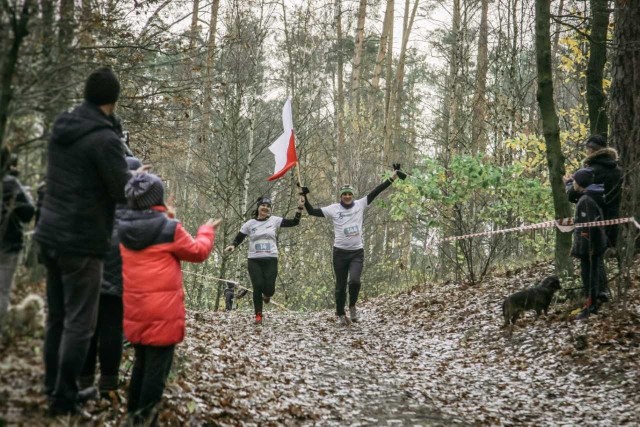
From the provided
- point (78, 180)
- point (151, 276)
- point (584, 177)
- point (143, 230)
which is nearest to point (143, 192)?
point (143, 230)

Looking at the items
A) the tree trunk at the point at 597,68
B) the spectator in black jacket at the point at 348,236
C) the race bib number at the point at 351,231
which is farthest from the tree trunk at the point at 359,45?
the race bib number at the point at 351,231

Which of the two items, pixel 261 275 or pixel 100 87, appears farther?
pixel 261 275

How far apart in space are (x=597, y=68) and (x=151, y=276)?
33.3ft

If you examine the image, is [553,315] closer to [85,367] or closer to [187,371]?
[187,371]

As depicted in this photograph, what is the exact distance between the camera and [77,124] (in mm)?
3918

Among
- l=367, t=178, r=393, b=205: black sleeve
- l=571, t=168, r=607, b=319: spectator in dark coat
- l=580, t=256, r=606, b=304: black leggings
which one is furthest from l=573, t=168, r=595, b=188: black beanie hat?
l=367, t=178, r=393, b=205: black sleeve

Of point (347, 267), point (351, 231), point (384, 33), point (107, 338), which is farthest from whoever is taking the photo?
point (384, 33)

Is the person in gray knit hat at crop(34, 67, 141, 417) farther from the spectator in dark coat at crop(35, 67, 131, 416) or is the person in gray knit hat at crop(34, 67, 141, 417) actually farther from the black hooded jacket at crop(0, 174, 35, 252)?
the black hooded jacket at crop(0, 174, 35, 252)

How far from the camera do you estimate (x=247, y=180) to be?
18.2m

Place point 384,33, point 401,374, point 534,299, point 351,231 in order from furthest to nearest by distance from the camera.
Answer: point 384,33 < point 351,231 < point 534,299 < point 401,374

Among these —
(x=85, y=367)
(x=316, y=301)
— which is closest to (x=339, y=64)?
(x=316, y=301)

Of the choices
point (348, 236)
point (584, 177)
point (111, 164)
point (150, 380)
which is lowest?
point (150, 380)

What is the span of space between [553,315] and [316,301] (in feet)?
48.9

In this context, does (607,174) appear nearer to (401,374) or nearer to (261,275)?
(401,374)
